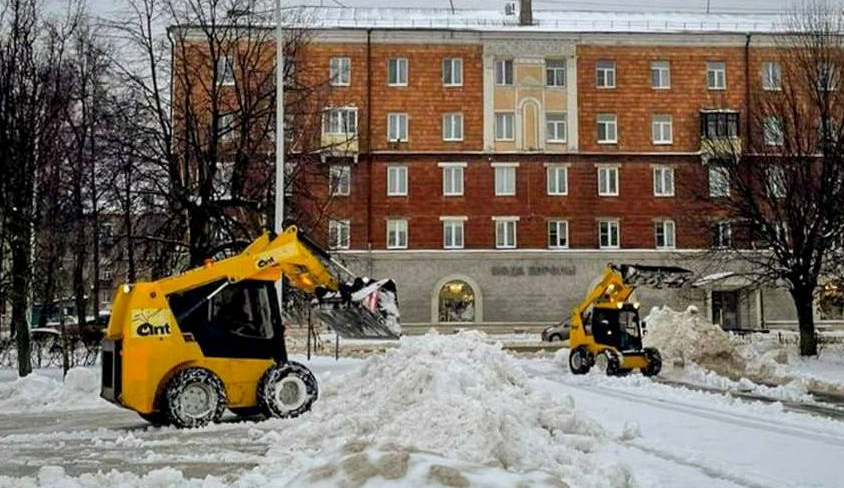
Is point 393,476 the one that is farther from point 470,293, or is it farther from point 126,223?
point 470,293

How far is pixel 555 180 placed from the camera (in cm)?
5675

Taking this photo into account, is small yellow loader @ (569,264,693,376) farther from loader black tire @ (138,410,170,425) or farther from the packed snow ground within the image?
loader black tire @ (138,410,170,425)

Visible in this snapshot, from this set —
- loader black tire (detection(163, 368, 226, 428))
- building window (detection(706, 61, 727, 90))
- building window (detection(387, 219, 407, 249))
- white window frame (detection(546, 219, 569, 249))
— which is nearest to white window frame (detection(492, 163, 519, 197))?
white window frame (detection(546, 219, 569, 249))

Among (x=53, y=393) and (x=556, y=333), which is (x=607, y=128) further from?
(x=53, y=393)

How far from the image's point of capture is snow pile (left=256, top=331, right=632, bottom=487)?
9.09 meters

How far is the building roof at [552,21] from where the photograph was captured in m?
57.8

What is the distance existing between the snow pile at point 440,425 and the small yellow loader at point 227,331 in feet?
2.92

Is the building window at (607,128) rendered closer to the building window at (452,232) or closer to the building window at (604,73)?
the building window at (604,73)

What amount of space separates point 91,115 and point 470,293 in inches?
1168

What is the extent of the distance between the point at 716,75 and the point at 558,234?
14159 mm

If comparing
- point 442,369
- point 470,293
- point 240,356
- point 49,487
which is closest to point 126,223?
point 240,356

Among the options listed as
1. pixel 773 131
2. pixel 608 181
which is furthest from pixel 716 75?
pixel 773 131

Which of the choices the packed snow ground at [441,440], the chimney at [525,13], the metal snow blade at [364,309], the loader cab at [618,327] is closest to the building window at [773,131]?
the loader cab at [618,327]

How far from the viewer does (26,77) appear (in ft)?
82.4
